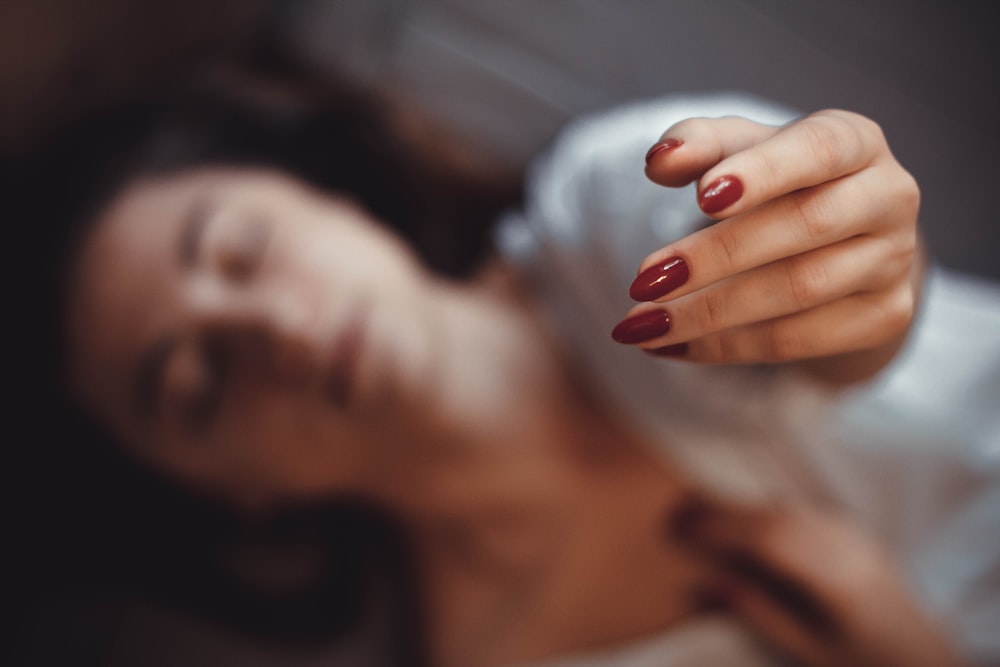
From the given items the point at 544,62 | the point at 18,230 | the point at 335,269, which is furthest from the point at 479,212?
the point at 18,230

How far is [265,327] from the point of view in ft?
1.64

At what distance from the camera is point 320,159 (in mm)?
676

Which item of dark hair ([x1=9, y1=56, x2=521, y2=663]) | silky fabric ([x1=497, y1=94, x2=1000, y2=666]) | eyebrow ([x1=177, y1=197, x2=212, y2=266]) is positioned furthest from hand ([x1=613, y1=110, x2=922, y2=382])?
dark hair ([x1=9, y1=56, x2=521, y2=663])

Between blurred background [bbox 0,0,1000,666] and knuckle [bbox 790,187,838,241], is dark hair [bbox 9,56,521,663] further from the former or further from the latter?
knuckle [bbox 790,187,838,241]

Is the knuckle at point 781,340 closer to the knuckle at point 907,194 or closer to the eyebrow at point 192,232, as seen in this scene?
the knuckle at point 907,194

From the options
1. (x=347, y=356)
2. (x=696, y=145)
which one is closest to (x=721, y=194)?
(x=696, y=145)

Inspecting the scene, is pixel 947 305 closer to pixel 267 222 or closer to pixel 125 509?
pixel 267 222

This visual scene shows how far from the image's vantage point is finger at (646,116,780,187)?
20 cm

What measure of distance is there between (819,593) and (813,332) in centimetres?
38

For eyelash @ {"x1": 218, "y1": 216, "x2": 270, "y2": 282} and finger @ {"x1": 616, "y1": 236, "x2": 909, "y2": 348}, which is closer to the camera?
finger @ {"x1": 616, "y1": 236, "x2": 909, "y2": 348}

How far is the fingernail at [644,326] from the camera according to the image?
214 mm

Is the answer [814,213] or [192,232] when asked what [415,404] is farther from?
[814,213]

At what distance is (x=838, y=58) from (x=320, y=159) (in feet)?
1.58

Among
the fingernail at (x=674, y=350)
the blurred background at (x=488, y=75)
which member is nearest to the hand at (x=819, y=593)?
the blurred background at (x=488, y=75)
